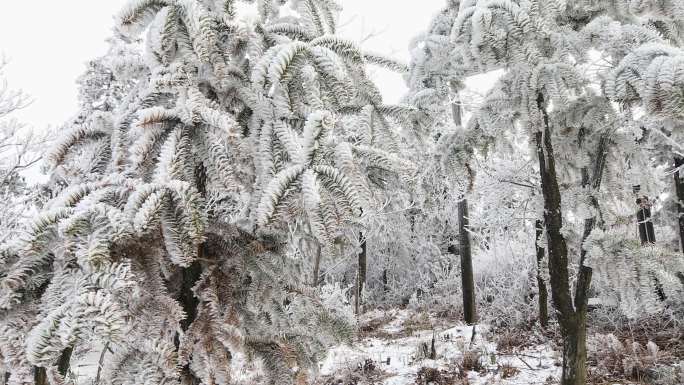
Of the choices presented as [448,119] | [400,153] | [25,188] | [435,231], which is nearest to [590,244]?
[400,153]

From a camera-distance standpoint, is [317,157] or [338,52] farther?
[338,52]

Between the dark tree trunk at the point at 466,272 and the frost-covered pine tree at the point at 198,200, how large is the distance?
26.7 feet

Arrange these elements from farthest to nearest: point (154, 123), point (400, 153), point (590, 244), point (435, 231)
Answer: point (435, 231) < point (590, 244) < point (400, 153) < point (154, 123)

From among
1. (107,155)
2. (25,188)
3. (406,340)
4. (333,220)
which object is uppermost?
(25,188)

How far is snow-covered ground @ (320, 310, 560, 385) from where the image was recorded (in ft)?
19.6

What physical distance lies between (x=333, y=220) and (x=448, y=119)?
10.3 m

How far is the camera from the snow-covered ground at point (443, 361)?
597 centimetres

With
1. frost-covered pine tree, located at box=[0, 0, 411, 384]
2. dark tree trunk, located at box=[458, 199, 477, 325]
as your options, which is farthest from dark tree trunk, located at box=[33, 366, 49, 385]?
dark tree trunk, located at box=[458, 199, 477, 325]

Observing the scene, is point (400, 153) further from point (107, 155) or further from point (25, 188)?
point (25, 188)

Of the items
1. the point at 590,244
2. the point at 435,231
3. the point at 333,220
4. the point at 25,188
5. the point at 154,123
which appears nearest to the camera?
the point at 333,220

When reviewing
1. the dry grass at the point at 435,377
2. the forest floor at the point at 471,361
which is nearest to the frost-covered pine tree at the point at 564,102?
the forest floor at the point at 471,361

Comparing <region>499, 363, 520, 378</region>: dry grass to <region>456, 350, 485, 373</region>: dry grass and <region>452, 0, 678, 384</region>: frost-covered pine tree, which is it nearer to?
<region>456, 350, 485, 373</region>: dry grass

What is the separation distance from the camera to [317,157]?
1.45m

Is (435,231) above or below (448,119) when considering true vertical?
below
